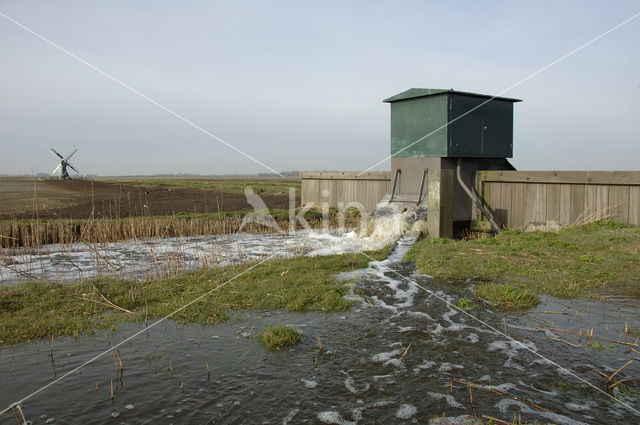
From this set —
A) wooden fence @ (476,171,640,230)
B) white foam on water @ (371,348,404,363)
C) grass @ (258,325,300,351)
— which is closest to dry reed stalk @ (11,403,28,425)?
grass @ (258,325,300,351)

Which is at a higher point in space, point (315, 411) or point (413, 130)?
point (413, 130)

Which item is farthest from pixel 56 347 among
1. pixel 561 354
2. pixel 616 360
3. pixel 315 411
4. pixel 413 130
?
pixel 413 130

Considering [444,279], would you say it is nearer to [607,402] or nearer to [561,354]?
[561,354]

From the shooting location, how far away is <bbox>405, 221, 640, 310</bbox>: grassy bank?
800 cm

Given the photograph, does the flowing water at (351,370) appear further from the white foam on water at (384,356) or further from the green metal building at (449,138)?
the green metal building at (449,138)

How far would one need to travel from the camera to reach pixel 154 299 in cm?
832

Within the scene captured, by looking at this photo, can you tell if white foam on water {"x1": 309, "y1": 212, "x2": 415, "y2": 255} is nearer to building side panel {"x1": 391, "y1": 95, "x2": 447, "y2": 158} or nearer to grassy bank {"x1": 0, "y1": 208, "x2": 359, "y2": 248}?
building side panel {"x1": 391, "y1": 95, "x2": 447, "y2": 158}

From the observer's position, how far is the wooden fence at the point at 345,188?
20406 mm

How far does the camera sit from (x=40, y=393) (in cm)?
502

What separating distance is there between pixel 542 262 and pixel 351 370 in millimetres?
6256

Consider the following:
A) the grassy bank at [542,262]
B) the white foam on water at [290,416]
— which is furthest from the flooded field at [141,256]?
the white foam on water at [290,416]

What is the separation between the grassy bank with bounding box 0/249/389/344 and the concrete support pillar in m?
4.56

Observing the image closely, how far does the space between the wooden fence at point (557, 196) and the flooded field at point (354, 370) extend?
640 cm

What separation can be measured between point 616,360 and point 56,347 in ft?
23.3
